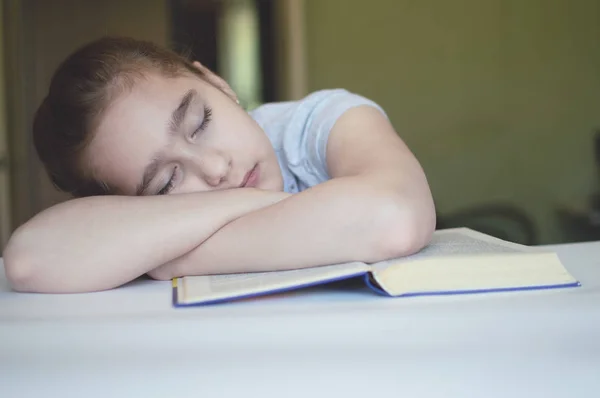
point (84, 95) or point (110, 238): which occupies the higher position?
point (84, 95)

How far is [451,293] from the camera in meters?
0.44

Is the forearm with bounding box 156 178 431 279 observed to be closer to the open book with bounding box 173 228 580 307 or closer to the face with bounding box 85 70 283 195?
the open book with bounding box 173 228 580 307

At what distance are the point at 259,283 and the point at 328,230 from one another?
94 mm

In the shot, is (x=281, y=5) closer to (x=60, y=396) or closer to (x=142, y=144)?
(x=142, y=144)

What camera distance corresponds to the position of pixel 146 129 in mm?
719

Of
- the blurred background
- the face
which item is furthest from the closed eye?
the blurred background

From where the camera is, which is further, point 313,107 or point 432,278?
point 313,107

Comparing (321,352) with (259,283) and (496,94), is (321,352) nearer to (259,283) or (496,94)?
(259,283)

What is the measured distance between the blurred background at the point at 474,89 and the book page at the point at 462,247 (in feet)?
6.66

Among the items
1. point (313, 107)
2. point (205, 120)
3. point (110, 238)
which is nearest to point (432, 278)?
point (110, 238)

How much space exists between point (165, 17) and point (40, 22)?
602mm

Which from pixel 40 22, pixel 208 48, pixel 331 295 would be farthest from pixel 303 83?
pixel 331 295

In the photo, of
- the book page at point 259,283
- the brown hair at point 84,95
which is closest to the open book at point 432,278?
the book page at point 259,283

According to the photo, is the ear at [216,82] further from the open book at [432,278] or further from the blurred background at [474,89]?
the blurred background at [474,89]
